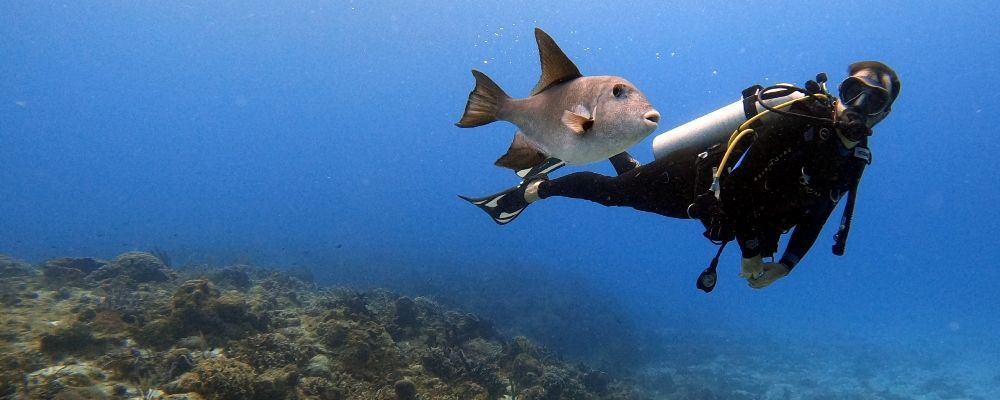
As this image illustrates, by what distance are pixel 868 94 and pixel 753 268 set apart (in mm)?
→ 1541

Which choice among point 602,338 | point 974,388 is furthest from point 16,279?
point 974,388

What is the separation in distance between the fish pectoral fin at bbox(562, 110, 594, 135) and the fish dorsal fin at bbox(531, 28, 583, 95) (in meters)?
0.46

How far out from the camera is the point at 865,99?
3.33 metres

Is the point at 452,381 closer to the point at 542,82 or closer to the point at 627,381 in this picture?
the point at 542,82

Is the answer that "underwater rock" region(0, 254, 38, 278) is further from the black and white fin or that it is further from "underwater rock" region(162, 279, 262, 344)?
the black and white fin

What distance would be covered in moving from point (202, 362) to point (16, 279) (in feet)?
31.3

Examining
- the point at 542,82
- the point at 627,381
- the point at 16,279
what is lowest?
the point at 627,381

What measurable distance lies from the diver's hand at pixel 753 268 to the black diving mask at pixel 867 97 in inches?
52.6

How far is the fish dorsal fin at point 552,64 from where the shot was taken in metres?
2.13

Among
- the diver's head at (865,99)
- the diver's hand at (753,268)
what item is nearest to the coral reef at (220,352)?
the diver's hand at (753,268)

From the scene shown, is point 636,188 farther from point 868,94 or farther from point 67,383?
point 67,383

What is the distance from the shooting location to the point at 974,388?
2156cm

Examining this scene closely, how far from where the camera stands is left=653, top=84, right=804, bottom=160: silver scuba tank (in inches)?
144

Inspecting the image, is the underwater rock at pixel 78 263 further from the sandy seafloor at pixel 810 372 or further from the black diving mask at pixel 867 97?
the sandy seafloor at pixel 810 372
